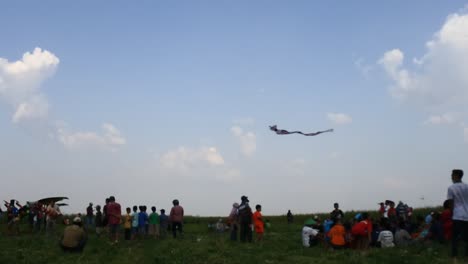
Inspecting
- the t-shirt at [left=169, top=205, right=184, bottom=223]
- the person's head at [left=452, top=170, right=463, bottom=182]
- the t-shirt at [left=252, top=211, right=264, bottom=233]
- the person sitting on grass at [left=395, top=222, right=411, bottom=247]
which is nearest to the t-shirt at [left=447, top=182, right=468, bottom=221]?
the person's head at [left=452, top=170, right=463, bottom=182]

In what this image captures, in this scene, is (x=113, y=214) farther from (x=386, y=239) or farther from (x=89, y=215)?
(x=386, y=239)

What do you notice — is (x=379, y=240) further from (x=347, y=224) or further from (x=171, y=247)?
(x=171, y=247)

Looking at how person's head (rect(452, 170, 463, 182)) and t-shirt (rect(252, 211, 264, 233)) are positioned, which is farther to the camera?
t-shirt (rect(252, 211, 264, 233))

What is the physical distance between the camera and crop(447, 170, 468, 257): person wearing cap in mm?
13711

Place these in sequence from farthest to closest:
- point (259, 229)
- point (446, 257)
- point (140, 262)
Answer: point (259, 229) → point (140, 262) → point (446, 257)

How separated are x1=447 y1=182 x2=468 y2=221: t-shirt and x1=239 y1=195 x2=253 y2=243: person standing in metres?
9.93

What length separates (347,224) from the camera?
19359 mm

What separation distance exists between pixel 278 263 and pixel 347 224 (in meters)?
4.57

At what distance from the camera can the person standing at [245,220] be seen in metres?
22.2

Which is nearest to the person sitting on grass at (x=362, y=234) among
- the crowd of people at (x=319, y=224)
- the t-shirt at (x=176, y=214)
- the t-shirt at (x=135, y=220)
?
the crowd of people at (x=319, y=224)

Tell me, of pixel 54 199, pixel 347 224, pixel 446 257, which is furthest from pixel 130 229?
pixel 446 257

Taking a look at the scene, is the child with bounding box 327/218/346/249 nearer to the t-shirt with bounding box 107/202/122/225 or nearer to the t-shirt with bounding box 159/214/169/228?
the t-shirt with bounding box 107/202/122/225

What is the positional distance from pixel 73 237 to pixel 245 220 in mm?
7101

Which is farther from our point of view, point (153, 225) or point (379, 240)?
point (153, 225)
